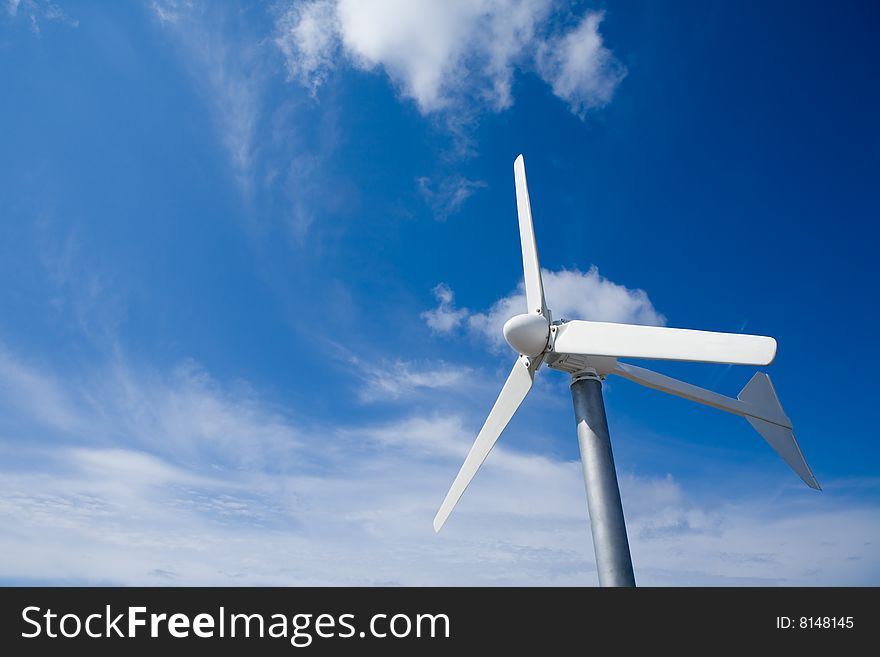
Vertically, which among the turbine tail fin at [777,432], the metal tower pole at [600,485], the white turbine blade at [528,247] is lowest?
the metal tower pole at [600,485]

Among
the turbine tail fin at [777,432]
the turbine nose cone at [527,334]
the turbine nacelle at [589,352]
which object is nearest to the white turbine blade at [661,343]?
the turbine nacelle at [589,352]

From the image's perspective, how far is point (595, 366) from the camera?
1498 cm

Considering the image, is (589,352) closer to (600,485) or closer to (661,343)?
(661,343)

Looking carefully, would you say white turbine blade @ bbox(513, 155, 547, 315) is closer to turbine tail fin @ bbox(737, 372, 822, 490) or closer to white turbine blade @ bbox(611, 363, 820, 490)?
white turbine blade @ bbox(611, 363, 820, 490)

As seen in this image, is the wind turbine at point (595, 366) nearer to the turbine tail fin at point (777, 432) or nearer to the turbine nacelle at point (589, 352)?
the turbine nacelle at point (589, 352)

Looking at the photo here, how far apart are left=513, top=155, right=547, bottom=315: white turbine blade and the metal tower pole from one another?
274 cm

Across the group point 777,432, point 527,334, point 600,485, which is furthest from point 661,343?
point 777,432

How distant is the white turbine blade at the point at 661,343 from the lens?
11445mm

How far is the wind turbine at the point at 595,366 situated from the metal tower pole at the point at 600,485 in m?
0.02
